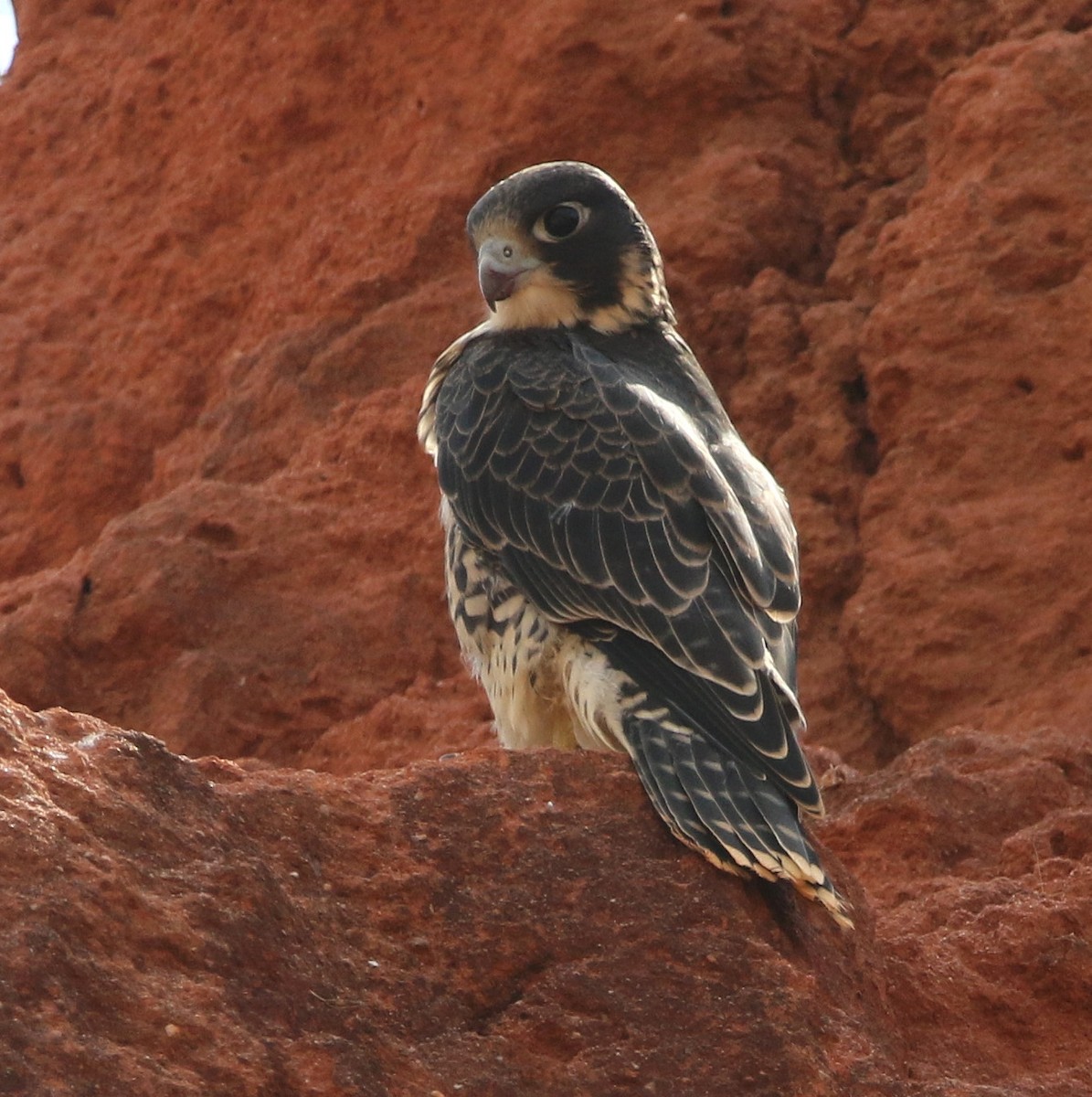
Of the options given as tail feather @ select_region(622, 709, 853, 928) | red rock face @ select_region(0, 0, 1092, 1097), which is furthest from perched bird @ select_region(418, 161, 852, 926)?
red rock face @ select_region(0, 0, 1092, 1097)

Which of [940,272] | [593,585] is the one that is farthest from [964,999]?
[940,272]

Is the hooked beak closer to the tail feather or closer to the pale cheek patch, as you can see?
the pale cheek patch

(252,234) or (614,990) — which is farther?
(252,234)

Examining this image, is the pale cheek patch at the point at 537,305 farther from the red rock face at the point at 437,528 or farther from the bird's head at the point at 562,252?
the red rock face at the point at 437,528

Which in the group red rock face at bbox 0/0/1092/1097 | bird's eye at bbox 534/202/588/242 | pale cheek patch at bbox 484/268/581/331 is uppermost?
bird's eye at bbox 534/202/588/242

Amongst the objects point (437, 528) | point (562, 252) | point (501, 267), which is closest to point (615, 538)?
point (501, 267)

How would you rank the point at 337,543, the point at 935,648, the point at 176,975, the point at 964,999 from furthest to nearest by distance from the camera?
the point at 337,543 → the point at 935,648 → the point at 964,999 → the point at 176,975

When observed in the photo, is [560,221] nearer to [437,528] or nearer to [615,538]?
[615,538]

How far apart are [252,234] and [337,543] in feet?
5.50

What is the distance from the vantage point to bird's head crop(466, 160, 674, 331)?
5.59m

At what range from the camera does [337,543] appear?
25.0 feet

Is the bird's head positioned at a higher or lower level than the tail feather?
higher

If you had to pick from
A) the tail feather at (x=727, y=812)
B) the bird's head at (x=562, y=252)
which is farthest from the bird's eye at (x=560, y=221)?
the tail feather at (x=727, y=812)

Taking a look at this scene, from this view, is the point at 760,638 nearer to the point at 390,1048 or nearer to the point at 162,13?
the point at 390,1048
